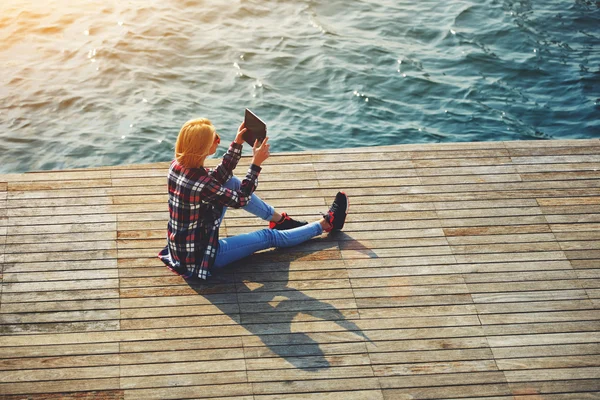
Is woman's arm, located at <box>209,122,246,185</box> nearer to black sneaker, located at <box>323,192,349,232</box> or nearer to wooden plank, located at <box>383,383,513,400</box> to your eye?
black sneaker, located at <box>323,192,349,232</box>

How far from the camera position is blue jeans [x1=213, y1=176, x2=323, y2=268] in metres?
5.43

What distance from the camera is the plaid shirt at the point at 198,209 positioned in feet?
16.4

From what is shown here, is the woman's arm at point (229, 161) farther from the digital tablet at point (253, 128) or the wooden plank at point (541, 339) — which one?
→ the wooden plank at point (541, 339)

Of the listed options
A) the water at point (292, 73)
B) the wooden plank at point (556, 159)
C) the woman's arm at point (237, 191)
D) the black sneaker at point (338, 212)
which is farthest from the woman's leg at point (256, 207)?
the water at point (292, 73)

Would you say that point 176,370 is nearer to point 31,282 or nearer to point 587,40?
point 31,282

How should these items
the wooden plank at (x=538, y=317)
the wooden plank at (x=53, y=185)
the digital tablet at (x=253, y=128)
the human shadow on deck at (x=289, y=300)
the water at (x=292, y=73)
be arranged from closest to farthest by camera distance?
1. the human shadow on deck at (x=289, y=300)
2. the wooden plank at (x=538, y=317)
3. the digital tablet at (x=253, y=128)
4. the wooden plank at (x=53, y=185)
5. the water at (x=292, y=73)

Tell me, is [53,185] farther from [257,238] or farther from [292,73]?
[292,73]

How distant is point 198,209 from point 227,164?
518 millimetres

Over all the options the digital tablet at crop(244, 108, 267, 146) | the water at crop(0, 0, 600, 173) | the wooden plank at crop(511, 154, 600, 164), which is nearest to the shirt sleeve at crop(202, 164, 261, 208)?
the digital tablet at crop(244, 108, 267, 146)

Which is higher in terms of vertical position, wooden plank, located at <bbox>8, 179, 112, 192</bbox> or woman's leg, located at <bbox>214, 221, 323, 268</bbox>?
woman's leg, located at <bbox>214, 221, 323, 268</bbox>

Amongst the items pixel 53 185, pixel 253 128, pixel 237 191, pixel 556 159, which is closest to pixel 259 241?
pixel 237 191

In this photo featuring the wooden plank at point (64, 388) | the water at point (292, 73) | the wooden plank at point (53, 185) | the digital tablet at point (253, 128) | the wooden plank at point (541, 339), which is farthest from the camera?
the water at point (292, 73)

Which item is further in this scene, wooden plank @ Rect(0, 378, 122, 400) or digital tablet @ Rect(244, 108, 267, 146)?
digital tablet @ Rect(244, 108, 267, 146)

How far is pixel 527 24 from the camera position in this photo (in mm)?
11742
